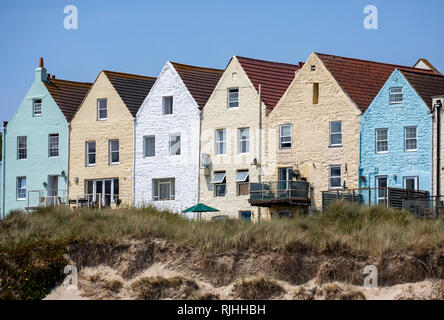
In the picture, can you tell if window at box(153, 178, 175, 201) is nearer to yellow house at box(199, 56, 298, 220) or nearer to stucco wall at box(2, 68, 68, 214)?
yellow house at box(199, 56, 298, 220)

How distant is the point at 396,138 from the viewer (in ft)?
199

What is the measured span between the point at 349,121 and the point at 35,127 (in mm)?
21662

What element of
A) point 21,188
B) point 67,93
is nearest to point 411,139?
point 67,93

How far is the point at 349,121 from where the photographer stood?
62406mm

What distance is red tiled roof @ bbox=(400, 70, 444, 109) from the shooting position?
60.6 meters

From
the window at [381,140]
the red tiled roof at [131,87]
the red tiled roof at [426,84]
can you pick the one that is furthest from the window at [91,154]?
the red tiled roof at [426,84]

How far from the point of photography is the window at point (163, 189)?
6875cm

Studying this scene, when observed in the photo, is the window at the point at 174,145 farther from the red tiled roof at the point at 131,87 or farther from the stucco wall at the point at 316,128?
the stucco wall at the point at 316,128

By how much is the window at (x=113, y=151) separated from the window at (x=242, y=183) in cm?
878

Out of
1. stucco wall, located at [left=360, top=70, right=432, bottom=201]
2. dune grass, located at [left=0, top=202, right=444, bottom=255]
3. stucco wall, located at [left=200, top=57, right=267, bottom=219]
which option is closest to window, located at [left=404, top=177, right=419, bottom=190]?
stucco wall, located at [left=360, top=70, right=432, bottom=201]

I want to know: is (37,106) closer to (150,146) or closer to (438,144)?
(150,146)

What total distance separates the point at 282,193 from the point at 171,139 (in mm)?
9261
